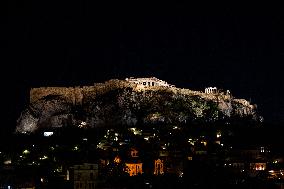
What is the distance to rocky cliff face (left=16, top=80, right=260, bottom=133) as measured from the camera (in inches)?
3152

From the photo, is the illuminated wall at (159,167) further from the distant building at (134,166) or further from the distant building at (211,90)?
the distant building at (211,90)

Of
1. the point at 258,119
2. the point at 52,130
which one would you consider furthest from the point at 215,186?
the point at 258,119

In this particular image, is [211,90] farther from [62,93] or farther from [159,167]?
[159,167]

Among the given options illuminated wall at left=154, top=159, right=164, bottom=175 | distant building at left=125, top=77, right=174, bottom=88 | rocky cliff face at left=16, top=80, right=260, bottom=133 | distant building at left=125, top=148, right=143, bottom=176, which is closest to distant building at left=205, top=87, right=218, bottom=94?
rocky cliff face at left=16, top=80, right=260, bottom=133

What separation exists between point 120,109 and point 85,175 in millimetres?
37387

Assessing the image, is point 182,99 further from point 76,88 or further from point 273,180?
point 273,180

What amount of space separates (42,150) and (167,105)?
97.7 ft

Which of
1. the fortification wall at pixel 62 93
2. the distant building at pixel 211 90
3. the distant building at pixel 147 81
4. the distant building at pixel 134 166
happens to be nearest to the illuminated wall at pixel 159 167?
the distant building at pixel 134 166

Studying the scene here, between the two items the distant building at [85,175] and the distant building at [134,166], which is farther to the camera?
→ the distant building at [134,166]

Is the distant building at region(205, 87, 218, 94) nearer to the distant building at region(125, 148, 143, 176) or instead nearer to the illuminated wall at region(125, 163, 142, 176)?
the distant building at region(125, 148, 143, 176)

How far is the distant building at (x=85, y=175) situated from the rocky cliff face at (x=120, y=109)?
32.9m

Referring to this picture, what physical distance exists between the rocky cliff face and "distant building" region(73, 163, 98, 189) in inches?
1294

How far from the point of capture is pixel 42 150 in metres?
56.8

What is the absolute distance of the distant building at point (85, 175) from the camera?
4384 centimetres
